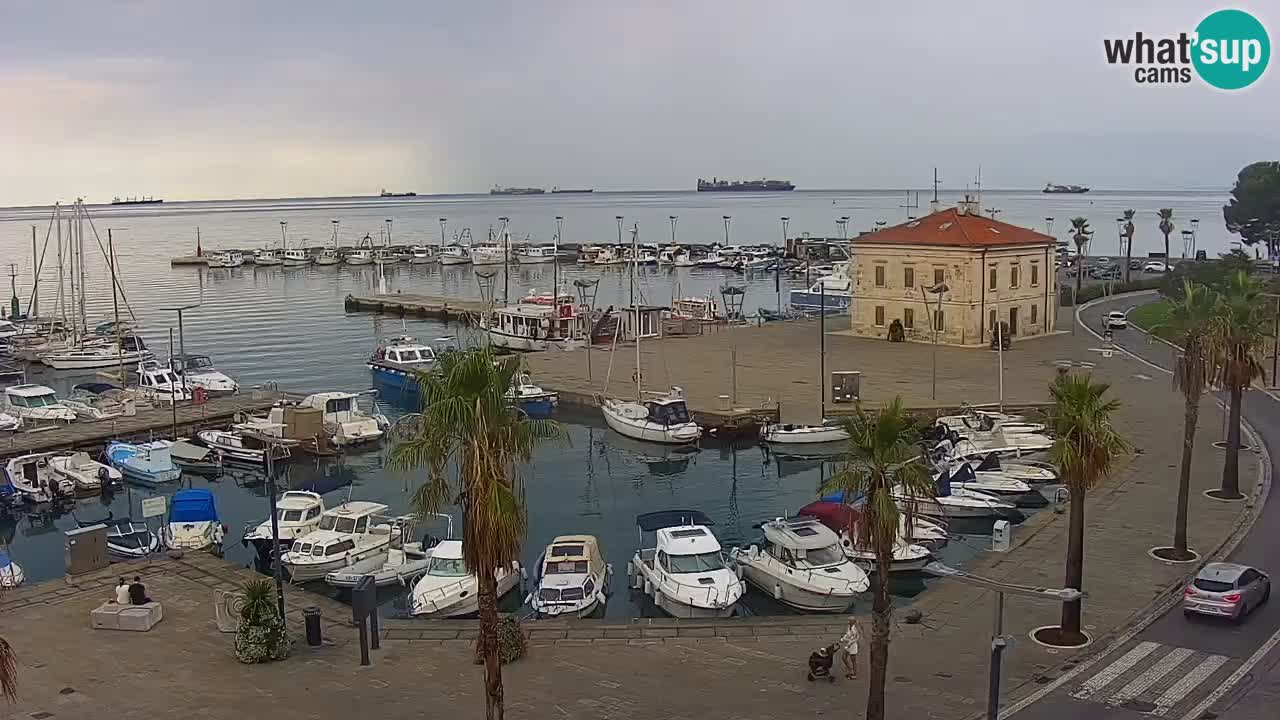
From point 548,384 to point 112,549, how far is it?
30.3 meters

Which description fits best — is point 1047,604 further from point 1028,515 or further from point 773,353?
point 773,353

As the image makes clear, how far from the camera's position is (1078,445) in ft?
74.5

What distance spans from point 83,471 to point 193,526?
474 inches

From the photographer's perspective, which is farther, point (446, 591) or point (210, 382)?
point (210, 382)

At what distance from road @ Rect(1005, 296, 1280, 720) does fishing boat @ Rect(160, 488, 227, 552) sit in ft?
87.4

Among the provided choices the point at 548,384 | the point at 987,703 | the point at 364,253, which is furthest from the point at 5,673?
the point at 364,253

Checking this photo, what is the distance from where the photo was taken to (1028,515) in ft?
128

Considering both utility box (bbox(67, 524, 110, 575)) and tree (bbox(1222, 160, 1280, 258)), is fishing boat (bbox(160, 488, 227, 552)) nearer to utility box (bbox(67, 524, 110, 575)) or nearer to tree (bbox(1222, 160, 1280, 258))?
utility box (bbox(67, 524, 110, 575))

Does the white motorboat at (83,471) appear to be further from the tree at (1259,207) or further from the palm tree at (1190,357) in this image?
the tree at (1259,207)

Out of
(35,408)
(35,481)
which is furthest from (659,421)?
(35,408)

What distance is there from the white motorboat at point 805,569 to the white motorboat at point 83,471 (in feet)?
92.1

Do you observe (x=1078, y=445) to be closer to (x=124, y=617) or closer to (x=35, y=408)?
(x=124, y=617)

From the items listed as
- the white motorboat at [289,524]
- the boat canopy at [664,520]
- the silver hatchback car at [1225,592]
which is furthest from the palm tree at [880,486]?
the white motorboat at [289,524]

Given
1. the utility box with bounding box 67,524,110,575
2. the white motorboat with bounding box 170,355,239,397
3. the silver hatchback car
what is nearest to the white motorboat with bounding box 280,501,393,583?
the utility box with bounding box 67,524,110,575
